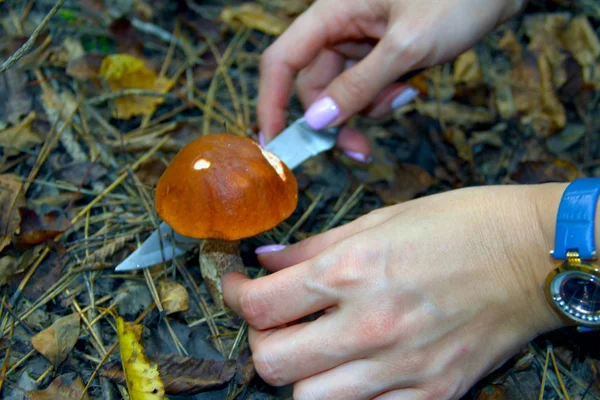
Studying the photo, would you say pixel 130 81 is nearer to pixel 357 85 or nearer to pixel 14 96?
pixel 14 96

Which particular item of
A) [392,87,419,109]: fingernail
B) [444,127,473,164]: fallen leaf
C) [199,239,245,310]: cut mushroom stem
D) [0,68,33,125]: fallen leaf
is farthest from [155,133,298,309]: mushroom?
[444,127,473,164]: fallen leaf

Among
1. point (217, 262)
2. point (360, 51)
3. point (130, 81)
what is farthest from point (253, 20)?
point (217, 262)

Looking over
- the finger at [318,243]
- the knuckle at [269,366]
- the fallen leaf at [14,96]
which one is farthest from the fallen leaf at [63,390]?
the fallen leaf at [14,96]

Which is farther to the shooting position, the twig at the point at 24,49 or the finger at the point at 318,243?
the finger at the point at 318,243

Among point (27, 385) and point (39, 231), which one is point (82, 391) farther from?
point (39, 231)

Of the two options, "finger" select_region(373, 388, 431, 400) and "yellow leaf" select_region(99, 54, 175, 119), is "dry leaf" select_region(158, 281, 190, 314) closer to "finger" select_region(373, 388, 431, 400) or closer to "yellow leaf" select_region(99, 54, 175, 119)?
"finger" select_region(373, 388, 431, 400)

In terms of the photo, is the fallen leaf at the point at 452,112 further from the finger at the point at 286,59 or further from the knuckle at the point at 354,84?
the knuckle at the point at 354,84
